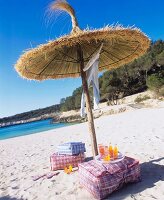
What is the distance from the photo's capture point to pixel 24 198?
13.9 ft

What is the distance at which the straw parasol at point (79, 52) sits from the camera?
411 cm

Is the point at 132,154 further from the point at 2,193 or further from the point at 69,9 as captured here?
the point at 69,9

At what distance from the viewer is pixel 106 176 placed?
376 cm

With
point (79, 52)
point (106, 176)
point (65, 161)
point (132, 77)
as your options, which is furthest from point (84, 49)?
point (132, 77)

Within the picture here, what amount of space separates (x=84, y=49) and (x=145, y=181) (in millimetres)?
2803

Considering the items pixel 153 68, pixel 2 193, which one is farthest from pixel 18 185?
pixel 153 68

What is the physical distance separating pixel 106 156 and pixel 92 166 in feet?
1.06

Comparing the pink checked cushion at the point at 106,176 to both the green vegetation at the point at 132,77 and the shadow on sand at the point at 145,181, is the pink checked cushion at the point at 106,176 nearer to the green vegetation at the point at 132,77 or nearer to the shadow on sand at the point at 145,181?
the shadow on sand at the point at 145,181

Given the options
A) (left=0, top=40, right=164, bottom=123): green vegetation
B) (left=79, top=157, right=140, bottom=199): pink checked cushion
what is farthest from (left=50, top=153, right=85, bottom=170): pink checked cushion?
(left=0, top=40, right=164, bottom=123): green vegetation

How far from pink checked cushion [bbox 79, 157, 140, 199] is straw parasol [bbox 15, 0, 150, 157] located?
1041 mm

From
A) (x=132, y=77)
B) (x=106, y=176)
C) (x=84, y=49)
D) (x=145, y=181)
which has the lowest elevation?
(x=145, y=181)

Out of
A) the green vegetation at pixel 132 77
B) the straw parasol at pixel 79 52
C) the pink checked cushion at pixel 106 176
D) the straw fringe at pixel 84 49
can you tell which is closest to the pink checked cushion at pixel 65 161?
the straw parasol at pixel 79 52

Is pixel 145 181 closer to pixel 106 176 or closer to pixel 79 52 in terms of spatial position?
pixel 106 176

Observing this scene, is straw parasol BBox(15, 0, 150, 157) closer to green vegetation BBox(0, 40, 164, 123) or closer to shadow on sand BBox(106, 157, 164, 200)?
shadow on sand BBox(106, 157, 164, 200)
